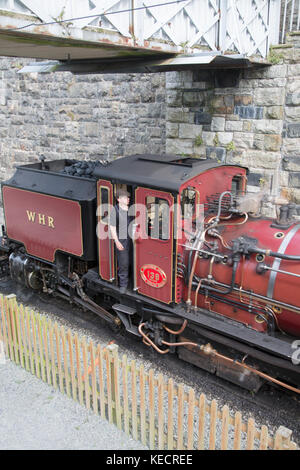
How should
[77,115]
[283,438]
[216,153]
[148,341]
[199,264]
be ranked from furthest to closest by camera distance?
[77,115] → [216,153] → [148,341] → [199,264] → [283,438]

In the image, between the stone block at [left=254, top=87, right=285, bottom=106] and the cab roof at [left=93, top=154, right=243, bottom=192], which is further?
the stone block at [left=254, top=87, right=285, bottom=106]

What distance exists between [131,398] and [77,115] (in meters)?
9.55

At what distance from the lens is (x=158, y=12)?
19.5 feet

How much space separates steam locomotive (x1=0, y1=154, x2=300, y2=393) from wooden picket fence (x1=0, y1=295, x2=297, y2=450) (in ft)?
2.73

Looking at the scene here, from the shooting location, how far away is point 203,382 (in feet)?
19.9

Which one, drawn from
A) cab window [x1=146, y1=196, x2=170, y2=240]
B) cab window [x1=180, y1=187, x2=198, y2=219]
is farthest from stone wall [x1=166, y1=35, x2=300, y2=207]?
cab window [x1=146, y1=196, x2=170, y2=240]

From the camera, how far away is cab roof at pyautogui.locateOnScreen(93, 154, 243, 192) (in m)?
5.52

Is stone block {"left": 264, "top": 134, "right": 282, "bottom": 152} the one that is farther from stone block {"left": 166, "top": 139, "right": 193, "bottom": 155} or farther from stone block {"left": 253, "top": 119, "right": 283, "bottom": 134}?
stone block {"left": 166, "top": 139, "right": 193, "bottom": 155}

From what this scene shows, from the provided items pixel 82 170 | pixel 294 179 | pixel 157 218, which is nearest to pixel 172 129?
pixel 82 170

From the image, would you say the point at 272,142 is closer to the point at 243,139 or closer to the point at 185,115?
the point at 243,139

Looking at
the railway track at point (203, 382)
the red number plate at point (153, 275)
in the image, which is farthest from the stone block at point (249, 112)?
the railway track at point (203, 382)

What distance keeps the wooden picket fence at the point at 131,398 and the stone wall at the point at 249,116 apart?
4.66 meters

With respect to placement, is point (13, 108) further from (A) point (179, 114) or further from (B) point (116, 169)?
(B) point (116, 169)

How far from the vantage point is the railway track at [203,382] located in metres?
5.46
